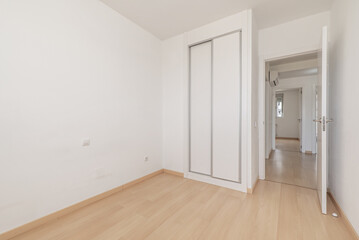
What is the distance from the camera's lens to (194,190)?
2.40m

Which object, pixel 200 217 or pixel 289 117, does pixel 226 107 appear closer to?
pixel 200 217

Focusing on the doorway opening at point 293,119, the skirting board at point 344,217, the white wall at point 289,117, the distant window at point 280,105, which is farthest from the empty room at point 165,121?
the distant window at point 280,105

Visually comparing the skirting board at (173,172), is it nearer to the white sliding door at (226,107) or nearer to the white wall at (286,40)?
the white sliding door at (226,107)

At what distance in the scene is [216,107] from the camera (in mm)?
2570

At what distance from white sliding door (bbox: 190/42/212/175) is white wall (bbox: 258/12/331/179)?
0.93m

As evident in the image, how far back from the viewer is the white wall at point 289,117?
297 inches

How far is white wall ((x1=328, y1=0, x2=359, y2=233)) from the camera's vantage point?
1462 mm

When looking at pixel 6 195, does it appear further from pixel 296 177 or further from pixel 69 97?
pixel 296 177

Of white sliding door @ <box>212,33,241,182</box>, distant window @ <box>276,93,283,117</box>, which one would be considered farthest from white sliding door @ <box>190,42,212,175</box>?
distant window @ <box>276,93,283,117</box>

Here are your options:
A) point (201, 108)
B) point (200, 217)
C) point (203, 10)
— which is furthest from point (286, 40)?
point (200, 217)

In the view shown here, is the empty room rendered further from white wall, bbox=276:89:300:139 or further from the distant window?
the distant window

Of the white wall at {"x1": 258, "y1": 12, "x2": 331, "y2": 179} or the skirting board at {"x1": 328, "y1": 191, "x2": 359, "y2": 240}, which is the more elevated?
the white wall at {"x1": 258, "y1": 12, "x2": 331, "y2": 179}

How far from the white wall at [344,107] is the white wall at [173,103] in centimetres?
205

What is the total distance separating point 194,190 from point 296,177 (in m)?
1.95
